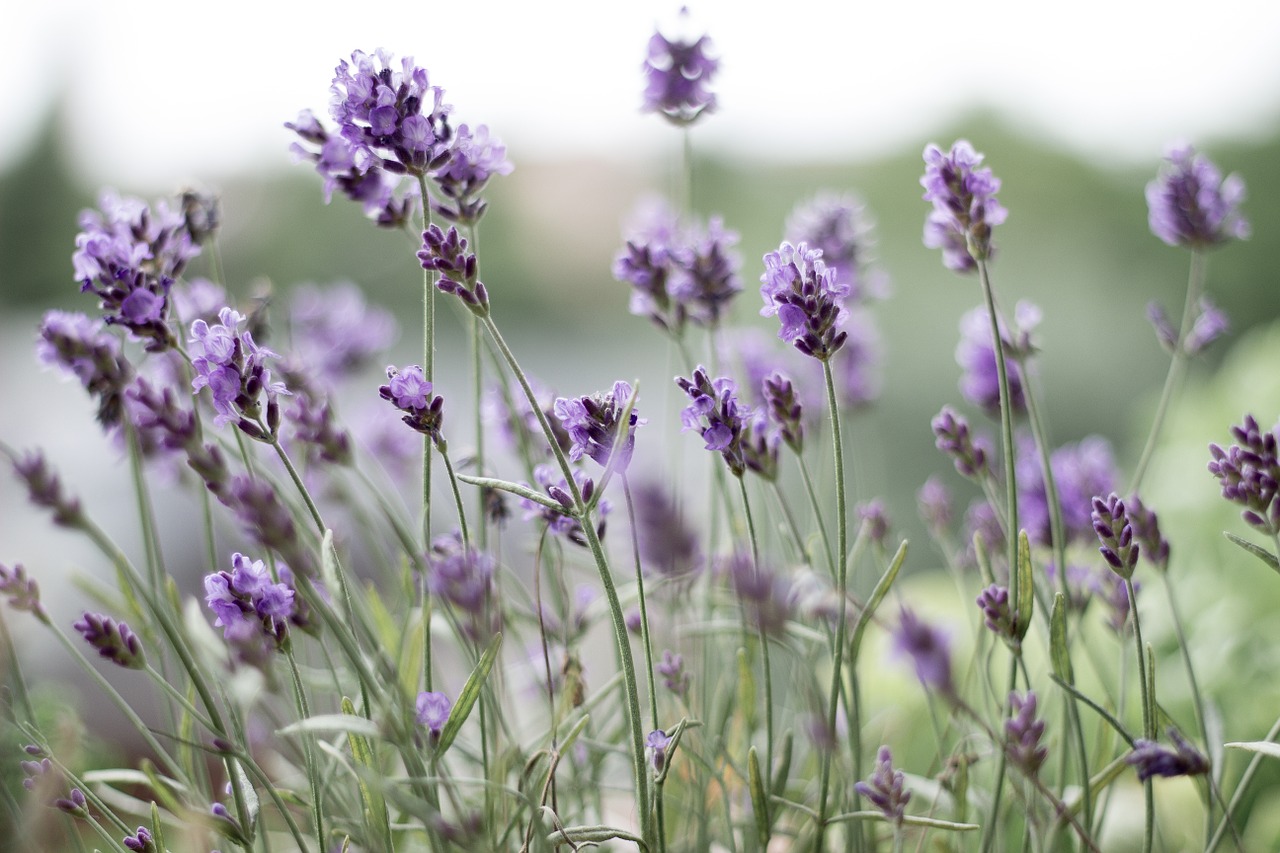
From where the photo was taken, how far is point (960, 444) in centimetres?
76

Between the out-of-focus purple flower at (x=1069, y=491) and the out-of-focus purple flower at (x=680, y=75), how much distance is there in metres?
0.45

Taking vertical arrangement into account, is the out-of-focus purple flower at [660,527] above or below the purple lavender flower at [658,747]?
above

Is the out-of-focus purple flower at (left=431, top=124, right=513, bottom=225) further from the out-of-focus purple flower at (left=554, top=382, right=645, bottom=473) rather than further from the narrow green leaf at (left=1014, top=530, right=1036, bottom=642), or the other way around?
the narrow green leaf at (left=1014, top=530, right=1036, bottom=642)

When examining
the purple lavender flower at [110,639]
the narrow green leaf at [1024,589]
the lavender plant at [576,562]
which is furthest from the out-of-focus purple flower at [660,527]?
the purple lavender flower at [110,639]

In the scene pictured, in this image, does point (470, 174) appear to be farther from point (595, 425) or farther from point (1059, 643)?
point (1059, 643)

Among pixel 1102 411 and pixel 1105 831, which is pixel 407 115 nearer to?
pixel 1105 831

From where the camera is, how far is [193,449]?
0.59 meters

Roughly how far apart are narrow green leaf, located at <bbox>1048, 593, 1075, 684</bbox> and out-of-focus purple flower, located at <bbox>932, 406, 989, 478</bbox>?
13 centimetres

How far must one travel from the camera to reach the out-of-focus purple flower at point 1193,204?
902 millimetres

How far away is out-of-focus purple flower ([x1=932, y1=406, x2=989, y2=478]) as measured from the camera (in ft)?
2.50

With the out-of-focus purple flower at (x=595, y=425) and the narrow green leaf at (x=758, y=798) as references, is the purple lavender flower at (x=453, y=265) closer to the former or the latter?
the out-of-focus purple flower at (x=595, y=425)

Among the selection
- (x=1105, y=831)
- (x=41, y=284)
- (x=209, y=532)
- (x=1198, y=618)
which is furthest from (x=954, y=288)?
(x=41, y=284)

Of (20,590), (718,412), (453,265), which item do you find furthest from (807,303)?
(20,590)

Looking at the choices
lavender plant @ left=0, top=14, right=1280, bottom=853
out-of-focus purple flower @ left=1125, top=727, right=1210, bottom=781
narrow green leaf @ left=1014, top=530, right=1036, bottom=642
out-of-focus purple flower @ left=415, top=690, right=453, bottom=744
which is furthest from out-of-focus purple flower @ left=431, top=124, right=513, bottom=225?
out-of-focus purple flower @ left=1125, top=727, right=1210, bottom=781
